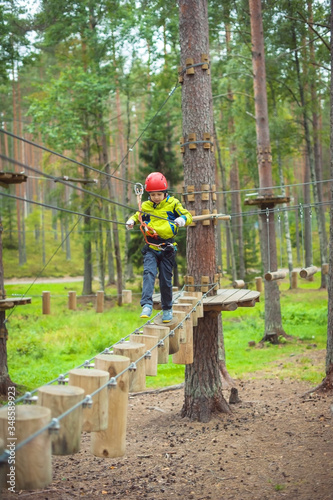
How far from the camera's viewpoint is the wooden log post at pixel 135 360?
359 cm

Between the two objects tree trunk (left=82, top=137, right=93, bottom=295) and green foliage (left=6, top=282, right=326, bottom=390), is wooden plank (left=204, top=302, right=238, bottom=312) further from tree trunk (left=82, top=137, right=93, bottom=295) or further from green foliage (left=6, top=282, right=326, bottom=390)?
tree trunk (left=82, top=137, right=93, bottom=295)

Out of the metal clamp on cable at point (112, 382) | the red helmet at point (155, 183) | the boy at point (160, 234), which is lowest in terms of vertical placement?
the metal clamp on cable at point (112, 382)

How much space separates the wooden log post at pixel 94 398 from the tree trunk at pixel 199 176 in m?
3.96

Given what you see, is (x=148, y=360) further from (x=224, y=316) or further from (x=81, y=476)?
(x=224, y=316)

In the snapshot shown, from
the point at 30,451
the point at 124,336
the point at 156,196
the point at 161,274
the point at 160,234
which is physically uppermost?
the point at 156,196

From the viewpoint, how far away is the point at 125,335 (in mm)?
14805

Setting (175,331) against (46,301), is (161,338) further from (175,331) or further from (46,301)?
(46,301)

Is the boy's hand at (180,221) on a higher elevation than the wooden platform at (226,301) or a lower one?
higher

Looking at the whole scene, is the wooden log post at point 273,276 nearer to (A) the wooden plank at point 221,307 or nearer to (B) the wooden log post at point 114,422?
(A) the wooden plank at point 221,307

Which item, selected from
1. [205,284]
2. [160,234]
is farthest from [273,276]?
[160,234]

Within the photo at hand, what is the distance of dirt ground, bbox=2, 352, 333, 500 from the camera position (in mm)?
5133

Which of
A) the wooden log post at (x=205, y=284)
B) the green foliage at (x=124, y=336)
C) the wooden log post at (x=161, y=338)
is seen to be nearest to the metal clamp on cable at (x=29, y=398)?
the wooden log post at (x=161, y=338)

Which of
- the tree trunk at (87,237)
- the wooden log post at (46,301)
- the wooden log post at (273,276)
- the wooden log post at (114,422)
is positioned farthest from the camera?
the tree trunk at (87,237)

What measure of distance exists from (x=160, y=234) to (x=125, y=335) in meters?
9.92
